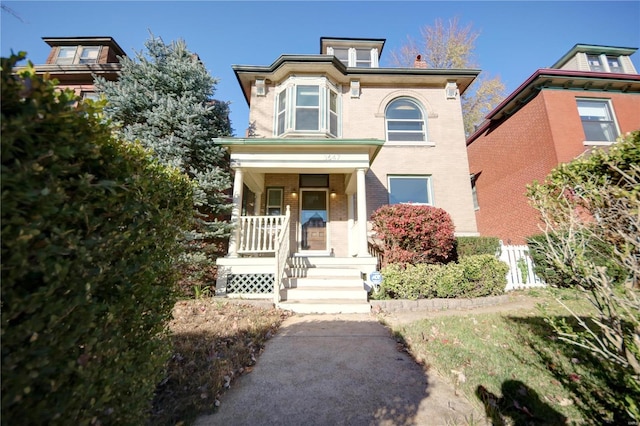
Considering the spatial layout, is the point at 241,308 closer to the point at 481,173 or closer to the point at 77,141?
the point at 77,141

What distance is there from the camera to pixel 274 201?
32.0 feet

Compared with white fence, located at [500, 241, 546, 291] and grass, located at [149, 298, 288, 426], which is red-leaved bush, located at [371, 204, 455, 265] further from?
grass, located at [149, 298, 288, 426]

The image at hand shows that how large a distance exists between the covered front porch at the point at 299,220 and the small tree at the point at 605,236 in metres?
4.09

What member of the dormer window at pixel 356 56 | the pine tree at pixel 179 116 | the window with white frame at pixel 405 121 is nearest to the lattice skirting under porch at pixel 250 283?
the pine tree at pixel 179 116

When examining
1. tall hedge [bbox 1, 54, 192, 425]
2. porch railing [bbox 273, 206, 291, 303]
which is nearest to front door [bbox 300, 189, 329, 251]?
porch railing [bbox 273, 206, 291, 303]

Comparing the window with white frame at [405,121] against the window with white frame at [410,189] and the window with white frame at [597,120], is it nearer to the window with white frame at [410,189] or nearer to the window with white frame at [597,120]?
the window with white frame at [410,189]

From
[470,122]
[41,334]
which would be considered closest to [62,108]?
[41,334]

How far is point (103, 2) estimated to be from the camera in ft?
21.7

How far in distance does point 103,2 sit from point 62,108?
27.8ft

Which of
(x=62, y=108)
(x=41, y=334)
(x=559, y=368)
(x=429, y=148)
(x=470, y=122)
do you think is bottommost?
(x=559, y=368)

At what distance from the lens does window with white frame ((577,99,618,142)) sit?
10859mm

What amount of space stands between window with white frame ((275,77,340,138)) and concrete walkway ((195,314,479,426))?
7765 mm

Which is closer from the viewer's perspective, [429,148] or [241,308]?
[241,308]

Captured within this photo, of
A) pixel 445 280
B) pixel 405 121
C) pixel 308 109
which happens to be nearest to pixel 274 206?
pixel 308 109
